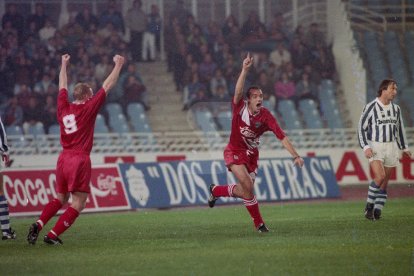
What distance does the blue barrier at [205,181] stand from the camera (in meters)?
21.2

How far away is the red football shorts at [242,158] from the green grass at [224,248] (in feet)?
3.11

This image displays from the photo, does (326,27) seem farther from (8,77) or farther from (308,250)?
(308,250)

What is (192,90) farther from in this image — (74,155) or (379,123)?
(74,155)

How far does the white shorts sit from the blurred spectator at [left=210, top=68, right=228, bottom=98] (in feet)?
42.3

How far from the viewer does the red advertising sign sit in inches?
781

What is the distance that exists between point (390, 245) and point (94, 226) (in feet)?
19.8

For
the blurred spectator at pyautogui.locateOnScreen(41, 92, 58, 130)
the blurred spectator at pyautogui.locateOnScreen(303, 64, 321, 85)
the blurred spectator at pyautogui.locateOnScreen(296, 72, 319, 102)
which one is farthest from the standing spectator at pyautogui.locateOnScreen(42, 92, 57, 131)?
the blurred spectator at pyautogui.locateOnScreen(303, 64, 321, 85)

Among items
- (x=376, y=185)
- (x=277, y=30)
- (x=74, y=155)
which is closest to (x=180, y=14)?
(x=277, y=30)

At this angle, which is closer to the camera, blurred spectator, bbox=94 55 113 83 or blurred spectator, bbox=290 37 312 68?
blurred spectator, bbox=94 55 113 83

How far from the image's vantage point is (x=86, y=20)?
28.4 meters

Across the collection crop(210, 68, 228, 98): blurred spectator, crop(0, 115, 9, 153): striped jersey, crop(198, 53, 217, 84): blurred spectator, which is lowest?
crop(210, 68, 228, 98): blurred spectator

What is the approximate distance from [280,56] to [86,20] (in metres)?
6.00

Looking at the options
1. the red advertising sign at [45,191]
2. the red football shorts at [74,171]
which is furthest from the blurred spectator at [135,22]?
the red football shorts at [74,171]

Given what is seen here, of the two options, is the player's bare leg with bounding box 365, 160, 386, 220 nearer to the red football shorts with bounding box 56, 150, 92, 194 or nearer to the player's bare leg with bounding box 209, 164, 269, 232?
the player's bare leg with bounding box 209, 164, 269, 232
